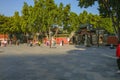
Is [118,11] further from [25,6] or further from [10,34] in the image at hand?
[10,34]

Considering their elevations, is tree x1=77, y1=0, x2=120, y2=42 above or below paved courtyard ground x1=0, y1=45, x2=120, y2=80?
above

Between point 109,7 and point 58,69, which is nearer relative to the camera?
point 58,69

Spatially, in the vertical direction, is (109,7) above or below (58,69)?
above

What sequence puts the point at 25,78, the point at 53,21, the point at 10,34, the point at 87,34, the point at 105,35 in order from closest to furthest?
the point at 25,78, the point at 87,34, the point at 105,35, the point at 53,21, the point at 10,34

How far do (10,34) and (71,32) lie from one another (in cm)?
2090

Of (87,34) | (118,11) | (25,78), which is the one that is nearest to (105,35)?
(87,34)

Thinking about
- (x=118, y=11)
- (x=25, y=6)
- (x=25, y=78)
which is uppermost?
(x=25, y=6)

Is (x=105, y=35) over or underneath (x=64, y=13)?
underneath

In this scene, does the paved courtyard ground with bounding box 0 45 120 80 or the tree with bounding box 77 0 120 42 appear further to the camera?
the tree with bounding box 77 0 120 42

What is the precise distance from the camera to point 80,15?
9075 cm

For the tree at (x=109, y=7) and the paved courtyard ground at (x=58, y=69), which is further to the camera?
the tree at (x=109, y=7)

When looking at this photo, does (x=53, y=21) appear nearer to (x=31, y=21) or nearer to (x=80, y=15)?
(x=31, y=21)

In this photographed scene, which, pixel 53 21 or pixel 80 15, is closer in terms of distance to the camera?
pixel 53 21

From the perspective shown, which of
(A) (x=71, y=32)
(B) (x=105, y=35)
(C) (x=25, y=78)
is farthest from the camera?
(A) (x=71, y=32)
